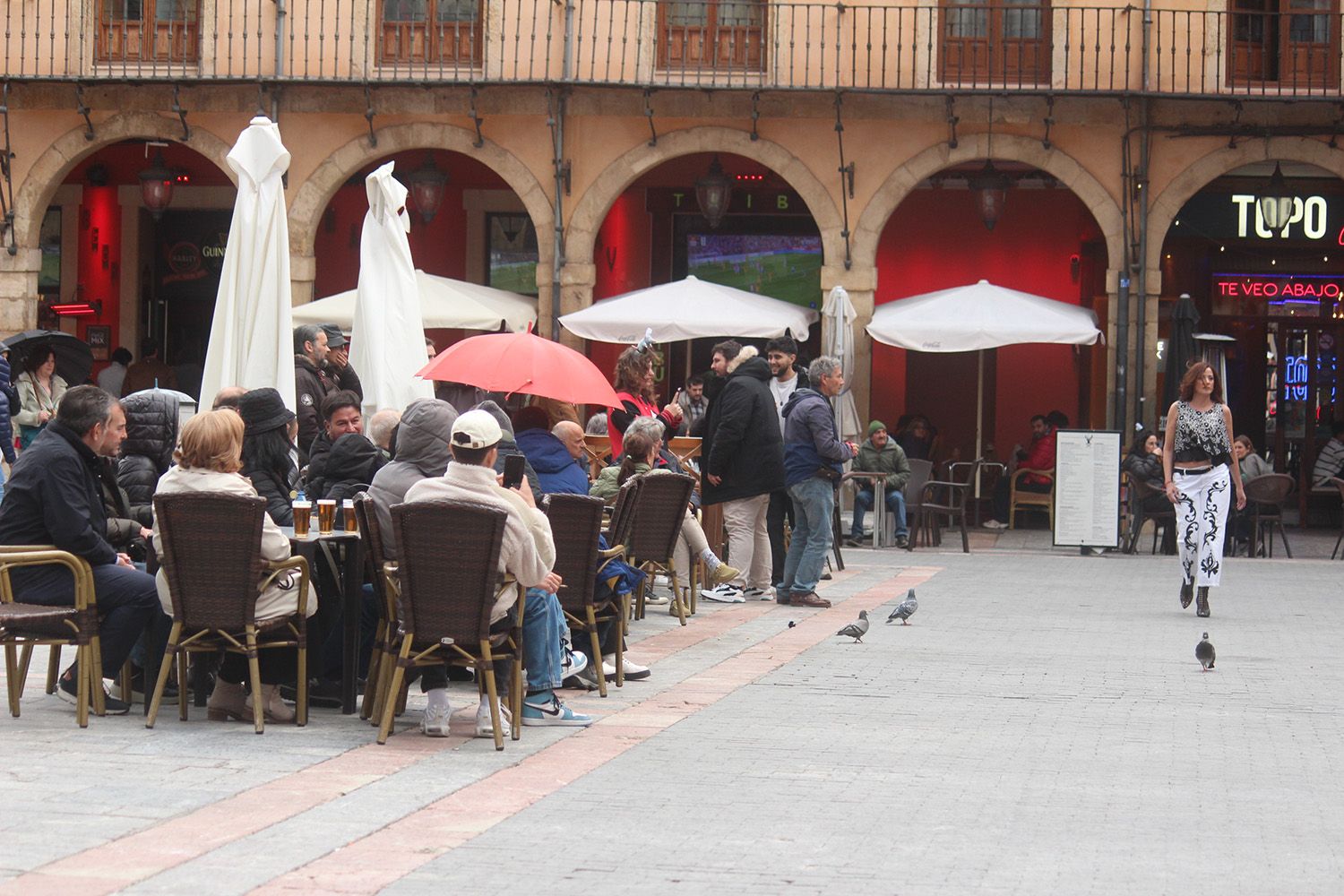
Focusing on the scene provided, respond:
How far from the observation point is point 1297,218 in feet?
72.4

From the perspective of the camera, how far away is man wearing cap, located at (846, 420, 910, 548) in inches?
734

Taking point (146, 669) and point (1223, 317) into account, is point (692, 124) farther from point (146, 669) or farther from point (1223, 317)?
point (146, 669)

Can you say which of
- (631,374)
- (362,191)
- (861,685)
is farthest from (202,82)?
(861,685)

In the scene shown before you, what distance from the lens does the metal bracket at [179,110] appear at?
21.0 m

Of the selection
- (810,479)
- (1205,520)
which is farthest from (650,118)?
(1205,520)

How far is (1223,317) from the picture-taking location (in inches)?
933

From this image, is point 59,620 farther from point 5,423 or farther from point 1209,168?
point 1209,168

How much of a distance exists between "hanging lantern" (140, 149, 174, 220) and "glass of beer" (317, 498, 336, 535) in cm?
1517

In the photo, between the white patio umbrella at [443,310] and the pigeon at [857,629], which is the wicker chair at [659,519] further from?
the white patio umbrella at [443,310]

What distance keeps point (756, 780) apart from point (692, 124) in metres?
15.0

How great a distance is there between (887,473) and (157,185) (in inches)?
369

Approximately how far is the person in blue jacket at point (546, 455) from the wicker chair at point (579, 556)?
0.99m

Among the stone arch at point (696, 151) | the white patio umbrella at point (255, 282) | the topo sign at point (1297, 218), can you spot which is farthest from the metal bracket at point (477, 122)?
the white patio umbrella at point (255, 282)

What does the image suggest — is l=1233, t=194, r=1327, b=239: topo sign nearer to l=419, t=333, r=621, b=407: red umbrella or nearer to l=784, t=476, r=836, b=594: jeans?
l=784, t=476, r=836, b=594: jeans
